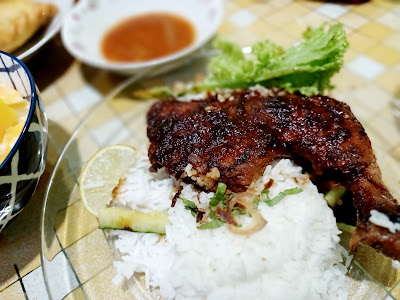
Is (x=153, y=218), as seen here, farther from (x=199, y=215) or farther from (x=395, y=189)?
(x=395, y=189)

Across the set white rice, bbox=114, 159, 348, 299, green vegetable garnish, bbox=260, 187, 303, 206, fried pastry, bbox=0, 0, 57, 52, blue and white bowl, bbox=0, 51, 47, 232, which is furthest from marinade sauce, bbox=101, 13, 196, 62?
green vegetable garnish, bbox=260, 187, 303, 206

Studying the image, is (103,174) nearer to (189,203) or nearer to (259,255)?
(189,203)

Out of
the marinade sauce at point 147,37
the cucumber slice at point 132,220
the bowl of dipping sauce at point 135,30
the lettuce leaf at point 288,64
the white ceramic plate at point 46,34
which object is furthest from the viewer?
the marinade sauce at point 147,37

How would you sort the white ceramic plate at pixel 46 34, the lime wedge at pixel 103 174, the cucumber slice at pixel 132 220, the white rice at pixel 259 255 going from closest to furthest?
the white rice at pixel 259 255, the cucumber slice at pixel 132 220, the lime wedge at pixel 103 174, the white ceramic plate at pixel 46 34

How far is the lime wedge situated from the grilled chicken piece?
0.97ft

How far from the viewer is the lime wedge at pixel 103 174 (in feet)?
6.91

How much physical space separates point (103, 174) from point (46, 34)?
175 centimetres

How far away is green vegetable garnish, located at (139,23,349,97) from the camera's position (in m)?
2.32

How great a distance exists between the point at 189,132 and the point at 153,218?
0.54m

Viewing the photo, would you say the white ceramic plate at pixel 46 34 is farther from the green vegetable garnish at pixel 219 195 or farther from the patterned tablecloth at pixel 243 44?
the green vegetable garnish at pixel 219 195

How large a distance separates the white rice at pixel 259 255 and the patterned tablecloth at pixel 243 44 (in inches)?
10.9

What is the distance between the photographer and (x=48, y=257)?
1.85 meters

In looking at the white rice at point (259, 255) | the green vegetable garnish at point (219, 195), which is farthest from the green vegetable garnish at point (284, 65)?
the green vegetable garnish at point (219, 195)

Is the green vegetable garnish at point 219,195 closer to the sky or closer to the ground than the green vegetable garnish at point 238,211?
closer to the sky
